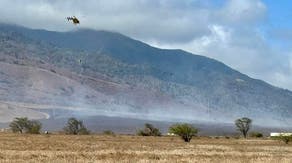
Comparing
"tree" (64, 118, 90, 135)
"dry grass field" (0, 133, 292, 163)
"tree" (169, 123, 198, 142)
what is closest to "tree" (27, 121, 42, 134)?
"tree" (64, 118, 90, 135)

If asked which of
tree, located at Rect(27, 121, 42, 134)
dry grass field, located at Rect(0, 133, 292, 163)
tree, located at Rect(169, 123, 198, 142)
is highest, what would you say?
tree, located at Rect(27, 121, 42, 134)

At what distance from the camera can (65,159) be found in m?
45.8

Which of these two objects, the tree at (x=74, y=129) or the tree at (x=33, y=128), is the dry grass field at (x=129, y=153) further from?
the tree at (x=74, y=129)

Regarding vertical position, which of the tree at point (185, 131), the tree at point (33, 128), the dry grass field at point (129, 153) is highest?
the tree at point (33, 128)

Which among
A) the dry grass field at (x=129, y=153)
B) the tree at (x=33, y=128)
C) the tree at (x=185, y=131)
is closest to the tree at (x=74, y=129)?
the tree at (x=33, y=128)

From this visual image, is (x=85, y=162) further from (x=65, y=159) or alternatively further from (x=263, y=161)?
(x=263, y=161)

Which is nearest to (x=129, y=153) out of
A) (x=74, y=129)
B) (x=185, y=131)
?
(x=185, y=131)

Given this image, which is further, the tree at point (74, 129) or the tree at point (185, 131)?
the tree at point (74, 129)

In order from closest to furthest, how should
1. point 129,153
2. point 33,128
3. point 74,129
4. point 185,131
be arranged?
point 129,153
point 185,131
point 33,128
point 74,129

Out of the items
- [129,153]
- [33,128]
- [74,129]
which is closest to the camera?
[129,153]

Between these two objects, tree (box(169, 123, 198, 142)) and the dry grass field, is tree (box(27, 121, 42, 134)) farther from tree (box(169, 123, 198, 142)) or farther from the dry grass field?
the dry grass field

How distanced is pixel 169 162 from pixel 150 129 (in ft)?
333

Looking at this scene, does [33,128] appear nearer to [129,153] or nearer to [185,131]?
[185,131]

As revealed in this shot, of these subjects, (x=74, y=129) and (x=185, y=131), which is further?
(x=74, y=129)
